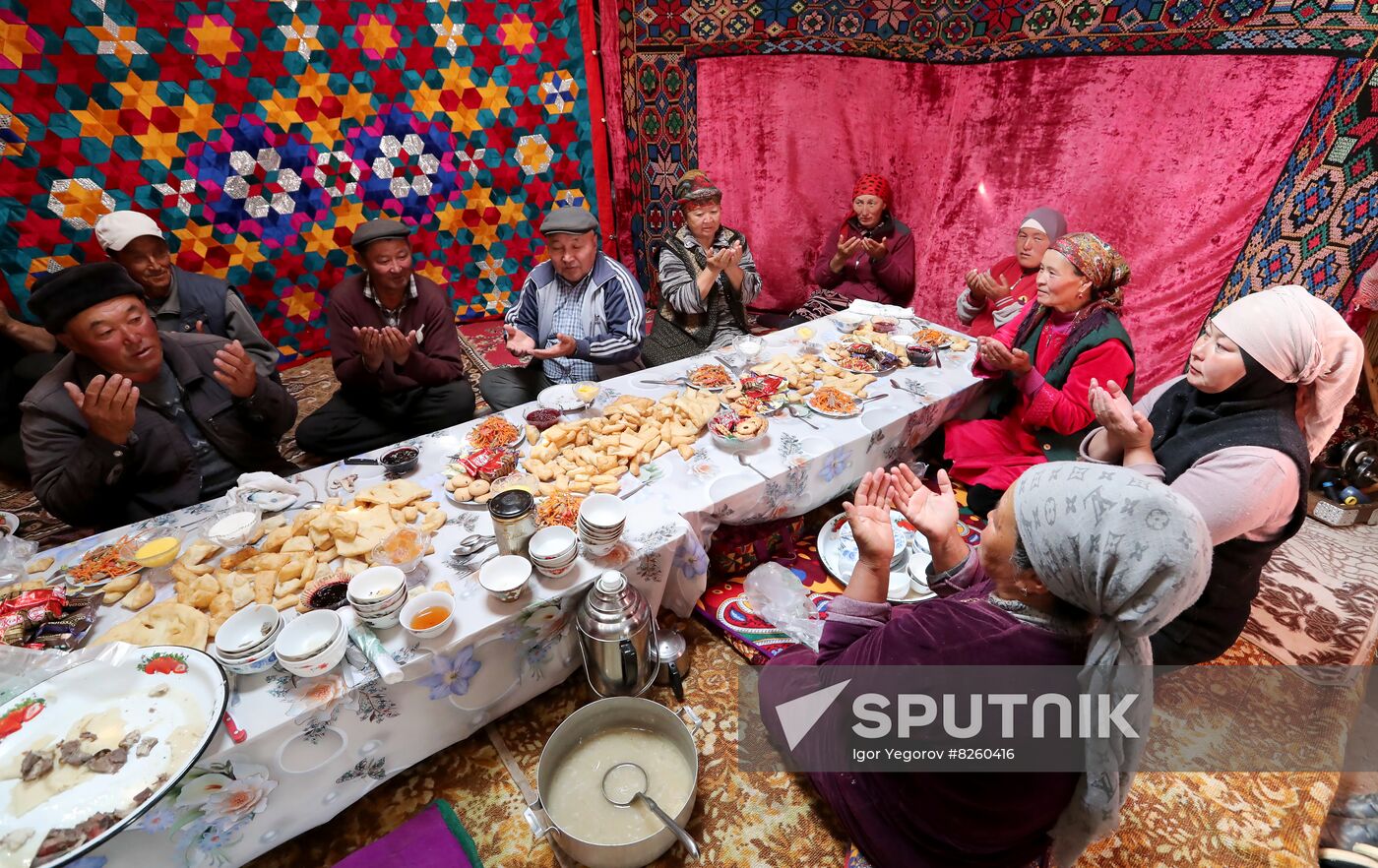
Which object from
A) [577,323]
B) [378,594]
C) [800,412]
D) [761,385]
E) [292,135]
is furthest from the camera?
[292,135]

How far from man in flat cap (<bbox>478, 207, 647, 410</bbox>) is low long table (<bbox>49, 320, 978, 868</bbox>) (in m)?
0.85

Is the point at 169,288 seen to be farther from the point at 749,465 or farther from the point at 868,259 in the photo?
the point at 868,259

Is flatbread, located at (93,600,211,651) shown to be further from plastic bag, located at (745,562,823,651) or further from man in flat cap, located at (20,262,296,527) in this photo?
plastic bag, located at (745,562,823,651)

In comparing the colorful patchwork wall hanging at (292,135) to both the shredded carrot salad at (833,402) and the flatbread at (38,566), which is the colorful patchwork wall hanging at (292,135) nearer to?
the flatbread at (38,566)

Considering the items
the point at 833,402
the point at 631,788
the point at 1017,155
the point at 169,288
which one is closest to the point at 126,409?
the point at 169,288

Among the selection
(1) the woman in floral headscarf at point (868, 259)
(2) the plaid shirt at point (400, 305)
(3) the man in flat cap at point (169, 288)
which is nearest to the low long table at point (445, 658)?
(2) the plaid shirt at point (400, 305)

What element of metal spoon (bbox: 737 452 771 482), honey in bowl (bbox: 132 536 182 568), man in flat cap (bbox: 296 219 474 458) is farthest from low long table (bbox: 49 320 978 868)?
man in flat cap (bbox: 296 219 474 458)

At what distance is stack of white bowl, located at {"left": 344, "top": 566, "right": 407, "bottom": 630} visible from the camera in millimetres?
1665

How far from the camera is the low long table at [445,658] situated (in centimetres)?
151

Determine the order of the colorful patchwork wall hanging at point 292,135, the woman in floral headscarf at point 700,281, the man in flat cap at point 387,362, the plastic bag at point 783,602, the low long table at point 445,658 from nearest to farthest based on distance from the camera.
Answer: the low long table at point 445,658 < the plastic bag at point 783,602 < the man in flat cap at point 387,362 < the colorful patchwork wall hanging at point 292,135 < the woman in floral headscarf at point 700,281

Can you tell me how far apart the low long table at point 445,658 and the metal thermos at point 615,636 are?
0.07 metres

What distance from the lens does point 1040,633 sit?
54.5 inches

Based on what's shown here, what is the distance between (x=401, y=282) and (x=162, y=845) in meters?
2.91

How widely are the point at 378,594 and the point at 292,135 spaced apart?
4629mm
